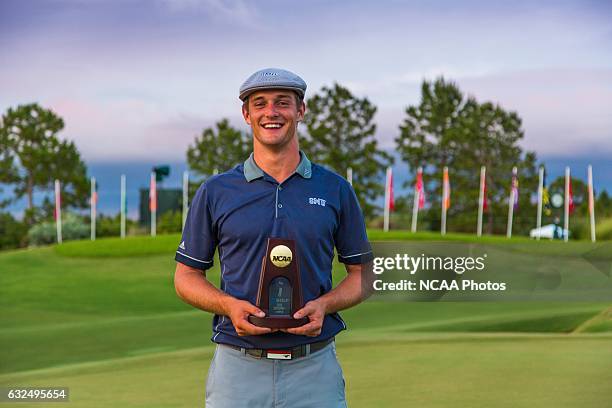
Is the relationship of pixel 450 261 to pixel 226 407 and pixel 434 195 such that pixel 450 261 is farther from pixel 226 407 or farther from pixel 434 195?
pixel 434 195

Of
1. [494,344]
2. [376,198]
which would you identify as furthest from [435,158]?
[494,344]

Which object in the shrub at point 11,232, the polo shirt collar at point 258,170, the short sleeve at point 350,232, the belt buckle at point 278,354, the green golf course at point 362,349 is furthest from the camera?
the shrub at point 11,232

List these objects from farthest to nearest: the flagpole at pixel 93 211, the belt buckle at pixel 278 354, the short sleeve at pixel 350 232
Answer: the flagpole at pixel 93 211
the short sleeve at pixel 350 232
the belt buckle at pixel 278 354

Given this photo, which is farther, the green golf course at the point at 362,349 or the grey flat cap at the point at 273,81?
the green golf course at the point at 362,349

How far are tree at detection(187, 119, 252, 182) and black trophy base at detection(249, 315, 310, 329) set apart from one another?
195 feet

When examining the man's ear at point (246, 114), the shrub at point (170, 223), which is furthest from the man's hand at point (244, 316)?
the shrub at point (170, 223)

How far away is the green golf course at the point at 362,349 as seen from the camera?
9.32m

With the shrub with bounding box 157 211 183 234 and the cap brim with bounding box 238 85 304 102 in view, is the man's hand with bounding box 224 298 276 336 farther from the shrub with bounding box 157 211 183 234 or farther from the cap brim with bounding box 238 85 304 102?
the shrub with bounding box 157 211 183 234

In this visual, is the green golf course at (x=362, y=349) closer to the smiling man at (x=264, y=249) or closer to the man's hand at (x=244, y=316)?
the smiling man at (x=264, y=249)

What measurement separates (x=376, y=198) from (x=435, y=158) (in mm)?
7934

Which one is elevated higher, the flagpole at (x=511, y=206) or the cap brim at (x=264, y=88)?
the cap brim at (x=264, y=88)

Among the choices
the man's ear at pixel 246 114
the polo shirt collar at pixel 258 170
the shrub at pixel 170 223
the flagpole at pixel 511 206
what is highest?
the man's ear at pixel 246 114

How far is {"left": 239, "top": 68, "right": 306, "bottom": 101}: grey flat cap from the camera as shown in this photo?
12.3 ft

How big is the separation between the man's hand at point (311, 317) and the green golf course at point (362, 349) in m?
5.28
